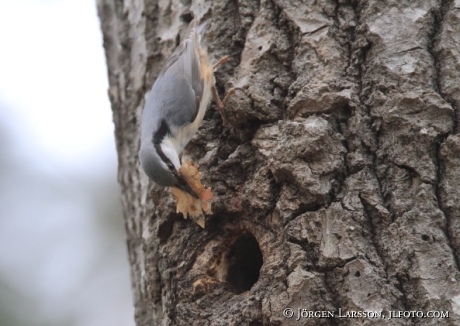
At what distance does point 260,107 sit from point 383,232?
748 mm

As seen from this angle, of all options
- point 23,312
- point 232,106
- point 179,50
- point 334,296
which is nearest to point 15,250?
point 23,312

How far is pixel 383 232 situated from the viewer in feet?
5.90

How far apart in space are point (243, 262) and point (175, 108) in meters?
0.96

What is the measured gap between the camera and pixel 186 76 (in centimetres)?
294

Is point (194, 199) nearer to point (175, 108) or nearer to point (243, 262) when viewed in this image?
point (243, 262)

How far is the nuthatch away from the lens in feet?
7.77

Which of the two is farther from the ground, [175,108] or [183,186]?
[175,108]

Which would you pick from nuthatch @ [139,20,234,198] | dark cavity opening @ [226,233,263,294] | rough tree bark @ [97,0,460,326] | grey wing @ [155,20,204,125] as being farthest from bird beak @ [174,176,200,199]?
grey wing @ [155,20,204,125]

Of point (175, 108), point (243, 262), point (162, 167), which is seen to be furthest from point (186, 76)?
point (243, 262)

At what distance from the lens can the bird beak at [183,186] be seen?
2230 mm

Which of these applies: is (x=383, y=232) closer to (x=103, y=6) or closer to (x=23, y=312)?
(x=103, y=6)

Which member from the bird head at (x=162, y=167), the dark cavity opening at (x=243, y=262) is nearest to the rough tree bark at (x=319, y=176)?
the dark cavity opening at (x=243, y=262)

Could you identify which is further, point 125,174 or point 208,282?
point 125,174

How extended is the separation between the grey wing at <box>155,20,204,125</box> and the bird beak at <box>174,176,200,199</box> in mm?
506
